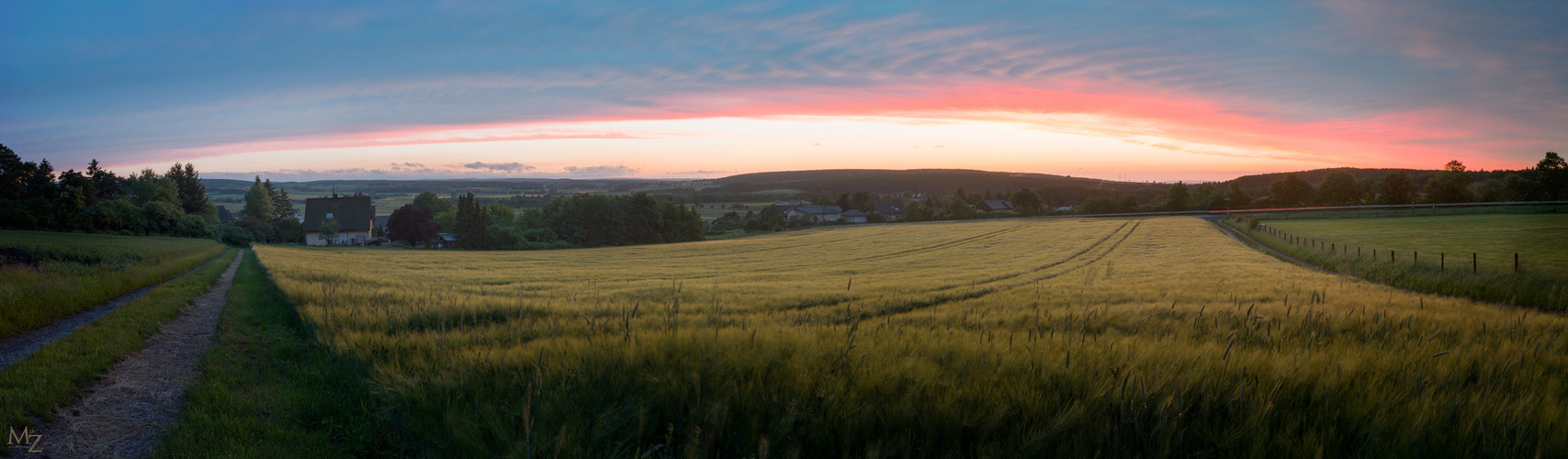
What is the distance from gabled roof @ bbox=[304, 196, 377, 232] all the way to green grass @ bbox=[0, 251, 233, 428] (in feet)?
278

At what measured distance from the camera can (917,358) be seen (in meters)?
3.95

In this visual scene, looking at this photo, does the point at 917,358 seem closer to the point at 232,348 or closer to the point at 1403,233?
the point at 232,348

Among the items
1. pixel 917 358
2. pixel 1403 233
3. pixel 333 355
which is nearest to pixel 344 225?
pixel 333 355

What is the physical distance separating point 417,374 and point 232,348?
17.2 feet

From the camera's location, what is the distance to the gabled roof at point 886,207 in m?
136

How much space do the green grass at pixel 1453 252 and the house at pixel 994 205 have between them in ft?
257

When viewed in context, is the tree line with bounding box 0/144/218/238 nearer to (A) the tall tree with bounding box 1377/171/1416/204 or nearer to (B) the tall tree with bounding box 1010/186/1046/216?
(B) the tall tree with bounding box 1010/186/1046/216

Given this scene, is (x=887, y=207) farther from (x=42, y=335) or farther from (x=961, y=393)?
(x=961, y=393)

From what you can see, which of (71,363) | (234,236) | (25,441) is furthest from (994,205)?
(25,441)

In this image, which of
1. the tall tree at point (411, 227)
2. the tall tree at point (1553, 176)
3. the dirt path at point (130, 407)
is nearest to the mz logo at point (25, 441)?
the dirt path at point (130, 407)

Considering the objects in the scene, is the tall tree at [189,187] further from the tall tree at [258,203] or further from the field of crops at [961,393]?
the field of crops at [961,393]

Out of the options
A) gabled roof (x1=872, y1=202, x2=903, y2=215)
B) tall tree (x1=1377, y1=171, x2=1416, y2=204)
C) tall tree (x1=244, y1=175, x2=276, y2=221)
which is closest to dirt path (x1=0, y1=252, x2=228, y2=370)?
tall tree (x1=244, y1=175, x2=276, y2=221)

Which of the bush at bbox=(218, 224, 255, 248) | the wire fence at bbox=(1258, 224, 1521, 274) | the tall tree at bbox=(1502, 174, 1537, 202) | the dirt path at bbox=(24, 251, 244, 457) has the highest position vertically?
the tall tree at bbox=(1502, 174, 1537, 202)

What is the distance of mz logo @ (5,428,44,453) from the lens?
3.84m
